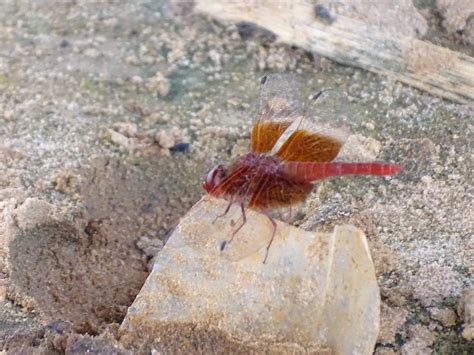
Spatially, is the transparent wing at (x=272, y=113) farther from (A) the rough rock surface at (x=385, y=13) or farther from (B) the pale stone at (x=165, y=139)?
(A) the rough rock surface at (x=385, y=13)

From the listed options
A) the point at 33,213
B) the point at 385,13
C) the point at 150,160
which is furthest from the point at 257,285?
the point at 385,13

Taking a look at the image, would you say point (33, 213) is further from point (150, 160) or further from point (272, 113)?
point (272, 113)

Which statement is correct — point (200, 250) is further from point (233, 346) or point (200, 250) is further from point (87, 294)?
point (87, 294)

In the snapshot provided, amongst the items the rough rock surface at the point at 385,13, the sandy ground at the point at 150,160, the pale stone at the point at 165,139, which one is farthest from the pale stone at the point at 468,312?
the rough rock surface at the point at 385,13

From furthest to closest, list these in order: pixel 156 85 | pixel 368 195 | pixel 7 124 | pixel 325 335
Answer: pixel 156 85 → pixel 7 124 → pixel 368 195 → pixel 325 335

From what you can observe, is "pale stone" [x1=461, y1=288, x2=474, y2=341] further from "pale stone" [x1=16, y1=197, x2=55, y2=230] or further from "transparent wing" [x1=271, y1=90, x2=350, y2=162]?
"pale stone" [x1=16, y1=197, x2=55, y2=230]

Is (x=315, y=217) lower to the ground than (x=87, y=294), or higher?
higher

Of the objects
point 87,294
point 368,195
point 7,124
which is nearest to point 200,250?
point 87,294
